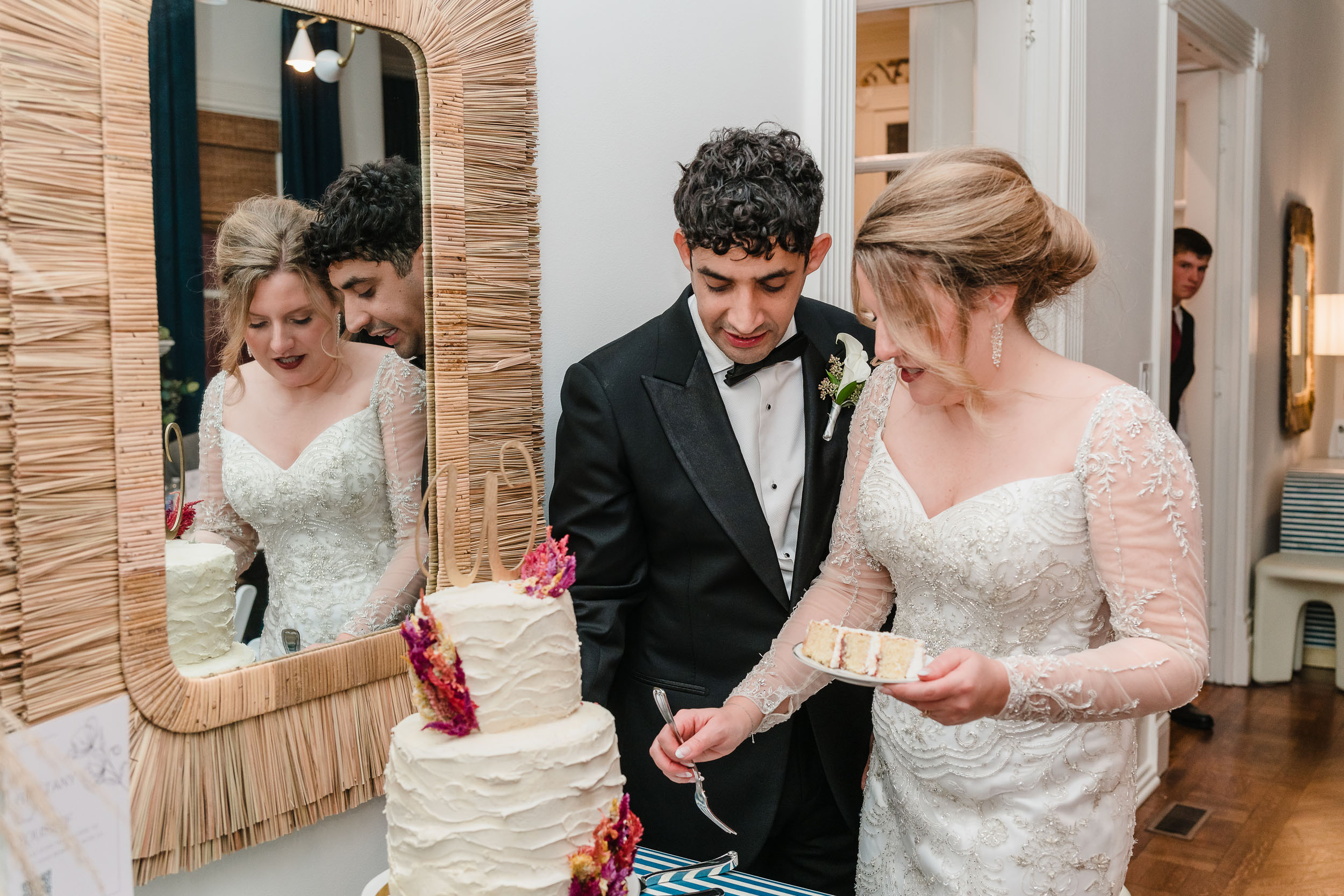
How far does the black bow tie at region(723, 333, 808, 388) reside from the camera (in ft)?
5.92

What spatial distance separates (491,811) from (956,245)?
3.04 ft

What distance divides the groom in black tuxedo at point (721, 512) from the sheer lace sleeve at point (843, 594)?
7 cm

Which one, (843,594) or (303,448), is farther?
(843,594)

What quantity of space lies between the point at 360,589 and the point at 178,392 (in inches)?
15.0

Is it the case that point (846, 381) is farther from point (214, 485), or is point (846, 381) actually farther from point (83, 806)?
point (83, 806)

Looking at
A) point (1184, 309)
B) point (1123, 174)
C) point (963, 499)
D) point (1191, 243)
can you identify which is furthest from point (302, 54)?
point (1184, 309)

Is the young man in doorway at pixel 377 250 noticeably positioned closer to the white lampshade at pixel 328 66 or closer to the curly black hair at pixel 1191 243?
the white lampshade at pixel 328 66

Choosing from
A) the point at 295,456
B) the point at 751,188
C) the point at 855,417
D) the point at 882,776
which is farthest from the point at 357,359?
the point at 882,776

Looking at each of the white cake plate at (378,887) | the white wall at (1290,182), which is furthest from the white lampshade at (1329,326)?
the white cake plate at (378,887)

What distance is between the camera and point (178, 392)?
3.99 ft

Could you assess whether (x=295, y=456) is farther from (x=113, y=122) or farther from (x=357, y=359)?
(x=113, y=122)

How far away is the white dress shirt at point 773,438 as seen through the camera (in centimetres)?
184

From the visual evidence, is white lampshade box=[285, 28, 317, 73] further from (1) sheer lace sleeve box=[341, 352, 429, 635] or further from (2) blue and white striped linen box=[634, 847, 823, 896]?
(2) blue and white striped linen box=[634, 847, 823, 896]

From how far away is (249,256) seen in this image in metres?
1.28
